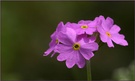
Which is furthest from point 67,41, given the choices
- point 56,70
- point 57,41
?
point 56,70

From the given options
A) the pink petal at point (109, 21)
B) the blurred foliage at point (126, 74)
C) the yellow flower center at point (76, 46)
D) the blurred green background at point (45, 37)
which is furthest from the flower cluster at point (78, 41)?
the blurred green background at point (45, 37)

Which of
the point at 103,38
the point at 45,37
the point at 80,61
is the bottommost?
the point at 45,37

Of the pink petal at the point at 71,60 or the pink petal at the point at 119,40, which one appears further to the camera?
the pink petal at the point at 119,40

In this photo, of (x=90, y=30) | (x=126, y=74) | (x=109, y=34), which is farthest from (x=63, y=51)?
(x=126, y=74)

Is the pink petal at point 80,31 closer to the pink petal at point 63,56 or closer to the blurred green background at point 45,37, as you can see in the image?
the pink petal at point 63,56

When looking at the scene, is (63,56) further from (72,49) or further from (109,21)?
(109,21)

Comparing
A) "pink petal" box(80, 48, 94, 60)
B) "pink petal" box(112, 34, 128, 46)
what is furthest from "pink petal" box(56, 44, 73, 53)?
"pink petal" box(112, 34, 128, 46)

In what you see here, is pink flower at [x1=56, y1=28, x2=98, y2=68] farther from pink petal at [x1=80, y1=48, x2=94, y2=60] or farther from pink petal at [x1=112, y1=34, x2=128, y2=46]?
pink petal at [x1=112, y1=34, x2=128, y2=46]
